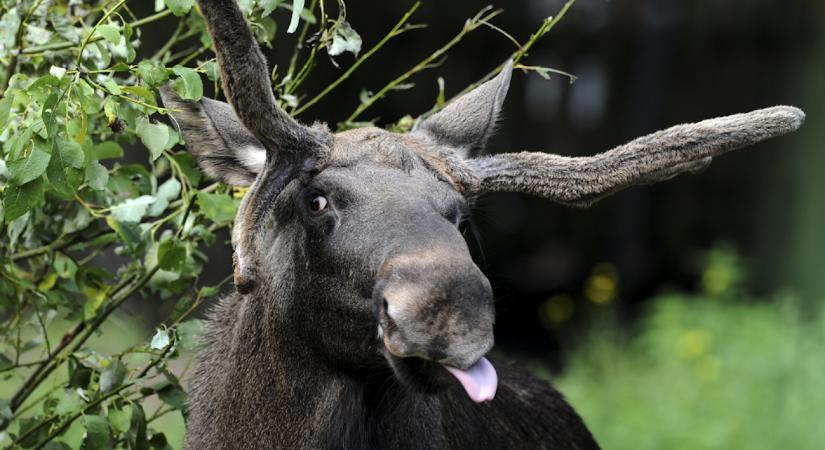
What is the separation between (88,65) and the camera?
4.53m

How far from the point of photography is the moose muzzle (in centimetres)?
339

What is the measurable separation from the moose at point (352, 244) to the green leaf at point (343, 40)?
0.34 metres

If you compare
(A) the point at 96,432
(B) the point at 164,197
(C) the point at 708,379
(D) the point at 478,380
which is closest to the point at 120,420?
(A) the point at 96,432

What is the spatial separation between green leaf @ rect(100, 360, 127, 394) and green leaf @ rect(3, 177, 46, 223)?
0.72 meters

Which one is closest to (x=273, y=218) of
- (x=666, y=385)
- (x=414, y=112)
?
(x=666, y=385)

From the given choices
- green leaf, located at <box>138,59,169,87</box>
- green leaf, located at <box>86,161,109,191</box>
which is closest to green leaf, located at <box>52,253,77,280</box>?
green leaf, located at <box>86,161,109,191</box>

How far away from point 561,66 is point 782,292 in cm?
239

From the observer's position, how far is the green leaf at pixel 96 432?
13.9 feet

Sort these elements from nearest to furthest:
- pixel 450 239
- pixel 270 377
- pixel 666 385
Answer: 1. pixel 450 239
2. pixel 270 377
3. pixel 666 385

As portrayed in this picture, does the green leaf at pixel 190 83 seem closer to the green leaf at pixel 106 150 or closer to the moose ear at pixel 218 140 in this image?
the moose ear at pixel 218 140

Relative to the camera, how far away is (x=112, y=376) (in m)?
4.34

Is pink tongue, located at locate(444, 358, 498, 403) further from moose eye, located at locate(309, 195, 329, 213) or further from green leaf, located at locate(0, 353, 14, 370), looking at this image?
green leaf, located at locate(0, 353, 14, 370)

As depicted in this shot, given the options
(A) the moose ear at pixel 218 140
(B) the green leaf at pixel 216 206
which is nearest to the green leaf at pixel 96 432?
(B) the green leaf at pixel 216 206

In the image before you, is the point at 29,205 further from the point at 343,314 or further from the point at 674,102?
the point at 674,102
